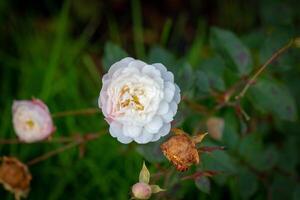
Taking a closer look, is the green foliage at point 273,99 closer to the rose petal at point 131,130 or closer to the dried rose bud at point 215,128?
the dried rose bud at point 215,128

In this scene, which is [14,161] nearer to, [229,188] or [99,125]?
[99,125]

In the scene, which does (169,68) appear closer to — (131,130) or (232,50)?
(232,50)

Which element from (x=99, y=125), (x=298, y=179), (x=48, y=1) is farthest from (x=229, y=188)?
(x=48, y=1)

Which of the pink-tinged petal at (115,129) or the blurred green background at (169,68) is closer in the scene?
the pink-tinged petal at (115,129)

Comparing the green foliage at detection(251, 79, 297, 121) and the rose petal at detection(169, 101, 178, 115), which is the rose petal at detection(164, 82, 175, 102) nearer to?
the rose petal at detection(169, 101, 178, 115)

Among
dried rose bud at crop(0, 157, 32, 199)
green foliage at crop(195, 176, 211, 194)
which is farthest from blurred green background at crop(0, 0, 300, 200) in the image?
dried rose bud at crop(0, 157, 32, 199)

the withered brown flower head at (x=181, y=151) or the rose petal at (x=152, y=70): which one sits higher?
the rose petal at (x=152, y=70)

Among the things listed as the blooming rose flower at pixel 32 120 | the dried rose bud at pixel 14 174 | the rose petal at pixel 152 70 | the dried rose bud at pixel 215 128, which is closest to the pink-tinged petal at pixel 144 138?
the rose petal at pixel 152 70

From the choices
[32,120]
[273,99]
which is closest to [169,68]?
[273,99]
